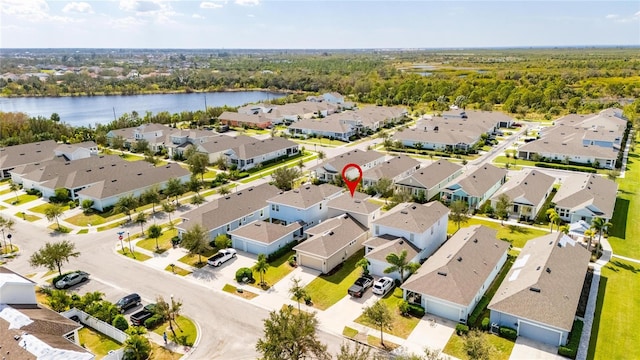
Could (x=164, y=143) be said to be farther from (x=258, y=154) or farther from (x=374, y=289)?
(x=374, y=289)

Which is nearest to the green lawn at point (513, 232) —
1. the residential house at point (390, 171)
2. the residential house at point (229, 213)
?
the residential house at point (390, 171)

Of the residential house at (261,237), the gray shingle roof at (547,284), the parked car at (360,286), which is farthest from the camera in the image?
the residential house at (261,237)

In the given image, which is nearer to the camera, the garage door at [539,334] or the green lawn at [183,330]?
the garage door at [539,334]

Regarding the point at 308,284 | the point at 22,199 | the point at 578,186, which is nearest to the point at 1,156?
the point at 22,199

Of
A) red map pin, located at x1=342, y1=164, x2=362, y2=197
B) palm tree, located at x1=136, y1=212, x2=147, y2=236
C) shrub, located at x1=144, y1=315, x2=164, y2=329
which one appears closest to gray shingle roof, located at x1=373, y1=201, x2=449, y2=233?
red map pin, located at x1=342, y1=164, x2=362, y2=197

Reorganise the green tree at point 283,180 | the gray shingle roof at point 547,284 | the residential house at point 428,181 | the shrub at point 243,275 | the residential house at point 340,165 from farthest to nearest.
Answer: the residential house at point 340,165
the green tree at point 283,180
the residential house at point 428,181
the shrub at point 243,275
the gray shingle roof at point 547,284

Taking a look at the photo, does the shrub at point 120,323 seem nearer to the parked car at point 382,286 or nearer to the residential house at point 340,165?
the parked car at point 382,286
